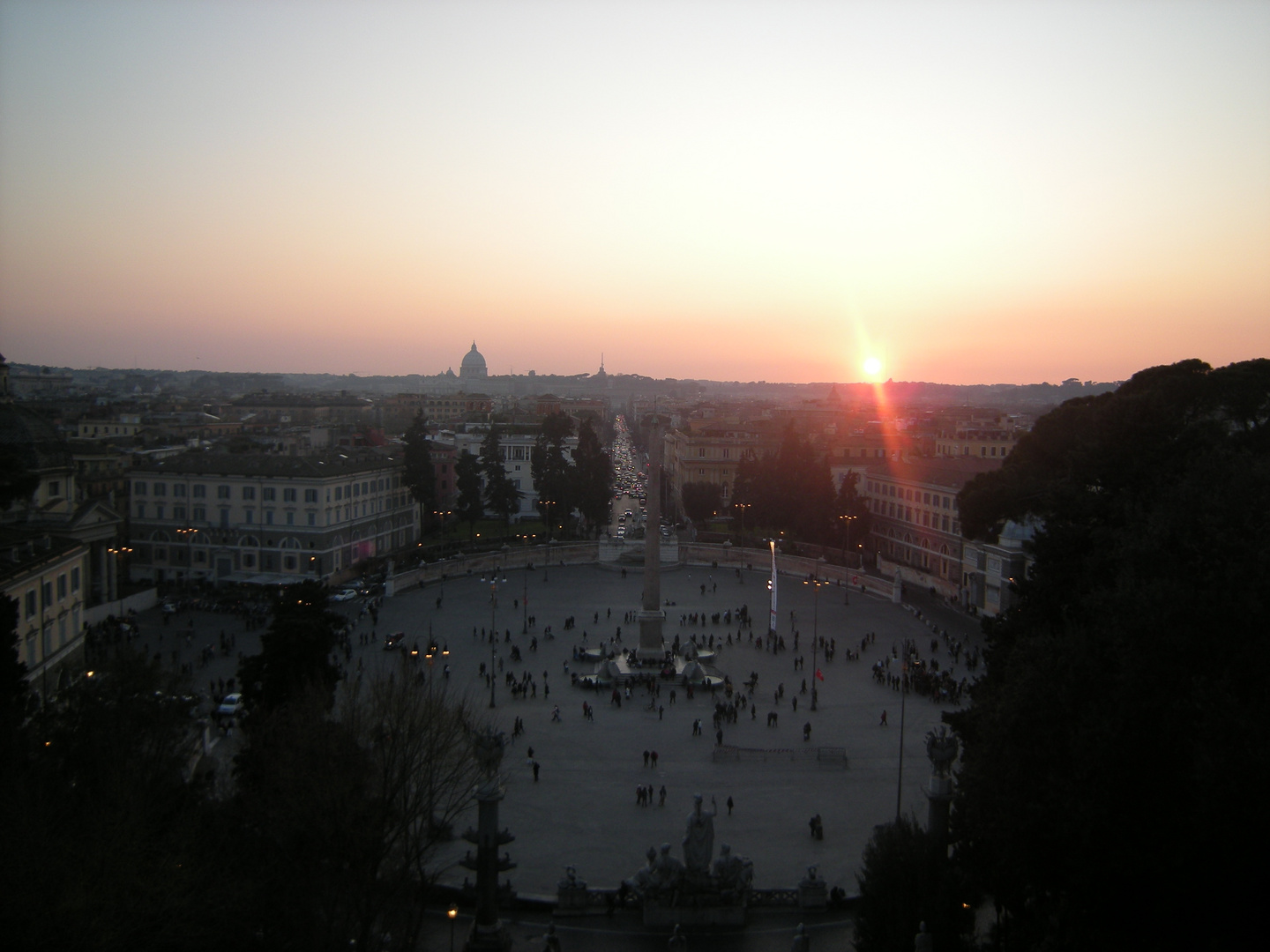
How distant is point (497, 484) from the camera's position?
48.5 meters

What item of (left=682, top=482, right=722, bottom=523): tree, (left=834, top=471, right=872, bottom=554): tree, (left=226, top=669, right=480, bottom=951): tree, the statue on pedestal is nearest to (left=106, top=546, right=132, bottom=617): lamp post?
(left=226, top=669, right=480, bottom=951): tree

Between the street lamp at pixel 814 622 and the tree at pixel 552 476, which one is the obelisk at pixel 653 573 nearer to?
the street lamp at pixel 814 622

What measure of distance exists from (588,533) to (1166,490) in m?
39.1

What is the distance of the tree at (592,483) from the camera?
47.8 metres

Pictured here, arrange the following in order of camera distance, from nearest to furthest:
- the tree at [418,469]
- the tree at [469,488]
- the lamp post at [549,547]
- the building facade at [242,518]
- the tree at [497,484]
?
the building facade at [242,518] → the lamp post at [549,547] → the tree at [418,469] → the tree at [469,488] → the tree at [497,484]

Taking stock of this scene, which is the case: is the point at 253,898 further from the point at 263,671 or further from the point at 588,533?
the point at 588,533

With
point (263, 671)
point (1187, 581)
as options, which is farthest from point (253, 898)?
point (1187, 581)

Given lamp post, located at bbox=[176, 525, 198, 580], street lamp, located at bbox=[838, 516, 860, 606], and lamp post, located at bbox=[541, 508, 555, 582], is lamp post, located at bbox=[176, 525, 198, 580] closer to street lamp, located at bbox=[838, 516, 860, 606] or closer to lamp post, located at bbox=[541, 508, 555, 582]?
lamp post, located at bbox=[541, 508, 555, 582]

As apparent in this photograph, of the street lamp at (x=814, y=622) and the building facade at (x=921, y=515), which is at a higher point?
the building facade at (x=921, y=515)

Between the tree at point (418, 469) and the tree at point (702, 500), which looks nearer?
the tree at point (418, 469)

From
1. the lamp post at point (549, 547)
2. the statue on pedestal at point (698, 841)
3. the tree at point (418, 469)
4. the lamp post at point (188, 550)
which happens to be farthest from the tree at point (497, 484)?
the statue on pedestal at point (698, 841)

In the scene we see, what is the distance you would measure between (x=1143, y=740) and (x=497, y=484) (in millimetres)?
40421

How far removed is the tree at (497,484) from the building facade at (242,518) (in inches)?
358

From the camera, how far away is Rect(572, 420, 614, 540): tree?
A: 47.8 metres
